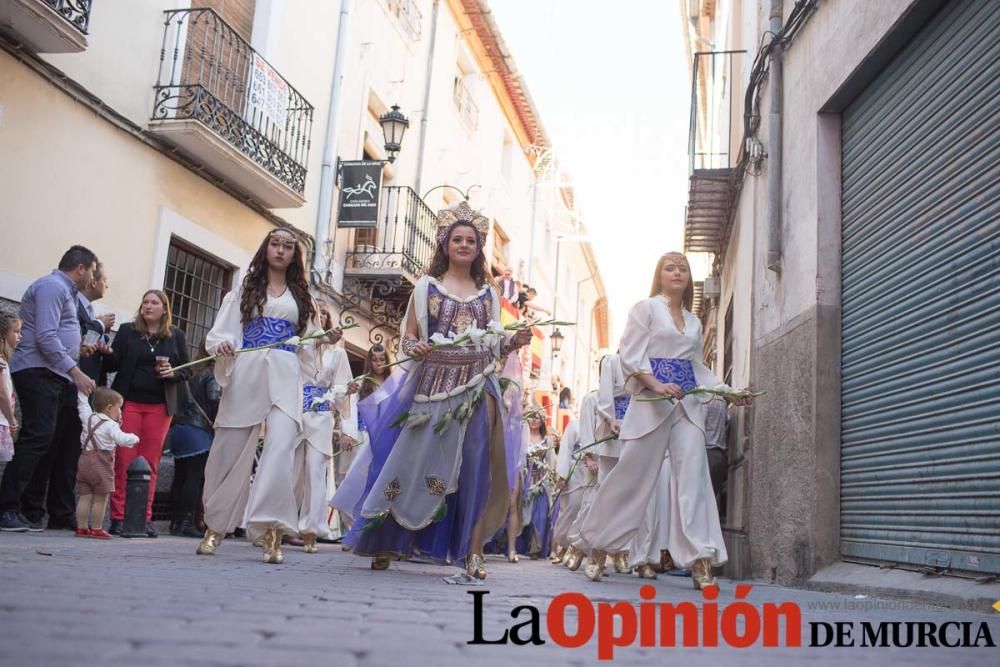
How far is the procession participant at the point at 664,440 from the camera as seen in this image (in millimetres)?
6035

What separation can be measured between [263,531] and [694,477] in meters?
2.59

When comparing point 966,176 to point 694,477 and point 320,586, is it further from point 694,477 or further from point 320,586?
point 320,586

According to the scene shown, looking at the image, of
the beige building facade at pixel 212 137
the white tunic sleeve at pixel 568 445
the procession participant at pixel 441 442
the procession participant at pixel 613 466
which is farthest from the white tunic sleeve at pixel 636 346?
the white tunic sleeve at pixel 568 445

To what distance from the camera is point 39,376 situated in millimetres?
7266

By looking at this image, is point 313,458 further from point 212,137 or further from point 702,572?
point 212,137

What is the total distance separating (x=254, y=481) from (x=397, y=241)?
11.7 m

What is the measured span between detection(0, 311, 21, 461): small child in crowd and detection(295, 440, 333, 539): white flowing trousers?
80.2 inches

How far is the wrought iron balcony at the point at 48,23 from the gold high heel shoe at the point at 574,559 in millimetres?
6071

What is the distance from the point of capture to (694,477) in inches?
241

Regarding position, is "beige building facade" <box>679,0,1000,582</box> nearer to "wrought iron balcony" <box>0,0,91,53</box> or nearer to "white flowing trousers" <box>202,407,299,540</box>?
"white flowing trousers" <box>202,407,299,540</box>

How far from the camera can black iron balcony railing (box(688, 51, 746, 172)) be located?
1184cm

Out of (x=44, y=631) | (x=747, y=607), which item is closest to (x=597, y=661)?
(x=44, y=631)

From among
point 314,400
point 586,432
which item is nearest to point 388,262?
point 586,432

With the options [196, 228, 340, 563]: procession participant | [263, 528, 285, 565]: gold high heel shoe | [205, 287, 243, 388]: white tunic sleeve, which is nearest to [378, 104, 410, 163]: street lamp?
[196, 228, 340, 563]: procession participant
